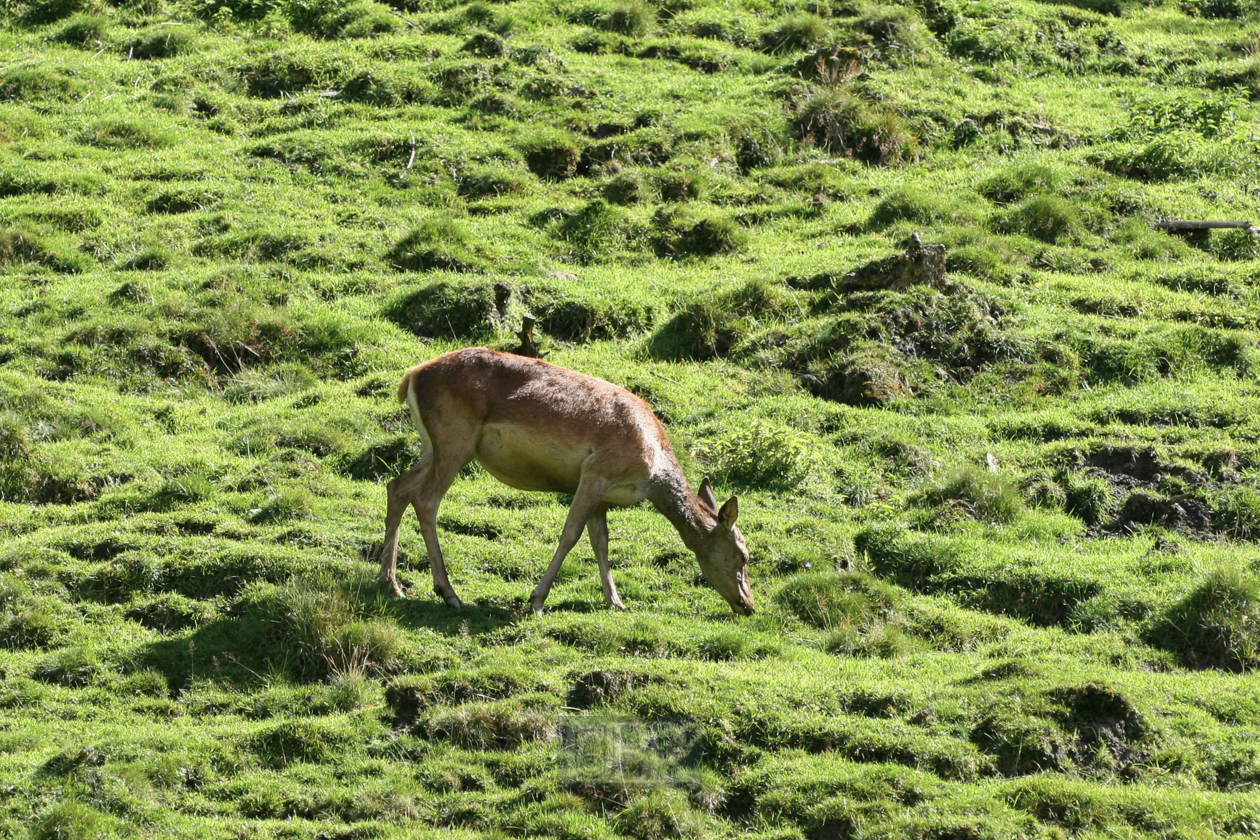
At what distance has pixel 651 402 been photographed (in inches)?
568

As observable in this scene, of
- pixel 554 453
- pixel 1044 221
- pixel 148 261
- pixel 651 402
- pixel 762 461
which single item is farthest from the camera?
pixel 1044 221

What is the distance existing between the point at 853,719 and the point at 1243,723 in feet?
8.84

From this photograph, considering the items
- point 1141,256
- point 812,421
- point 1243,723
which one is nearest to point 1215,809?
point 1243,723

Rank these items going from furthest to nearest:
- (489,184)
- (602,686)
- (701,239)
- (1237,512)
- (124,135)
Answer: (124,135), (489,184), (701,239), (1237,512), (602,686)

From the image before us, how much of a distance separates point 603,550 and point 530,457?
39.1 inches

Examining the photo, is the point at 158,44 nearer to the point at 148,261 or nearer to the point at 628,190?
the point at 148,261

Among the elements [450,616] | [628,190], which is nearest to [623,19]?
[628,190]

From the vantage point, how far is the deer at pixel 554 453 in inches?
Answer: 435

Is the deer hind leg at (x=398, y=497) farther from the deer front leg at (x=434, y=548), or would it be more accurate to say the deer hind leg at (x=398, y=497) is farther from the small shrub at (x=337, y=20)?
the small shrub at (x=337, y=20)

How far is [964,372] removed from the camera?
15.3 metres

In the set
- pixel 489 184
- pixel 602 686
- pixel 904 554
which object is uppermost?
pixel 489 184

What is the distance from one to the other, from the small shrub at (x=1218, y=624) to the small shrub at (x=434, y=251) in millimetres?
9257

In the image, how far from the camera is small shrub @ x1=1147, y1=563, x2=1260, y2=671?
34.5 feet

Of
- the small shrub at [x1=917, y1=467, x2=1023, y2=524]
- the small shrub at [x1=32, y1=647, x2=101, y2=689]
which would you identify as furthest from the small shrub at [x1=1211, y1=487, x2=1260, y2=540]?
the small shrub at [x1=32, y1=647, x2=101, y2=689]
